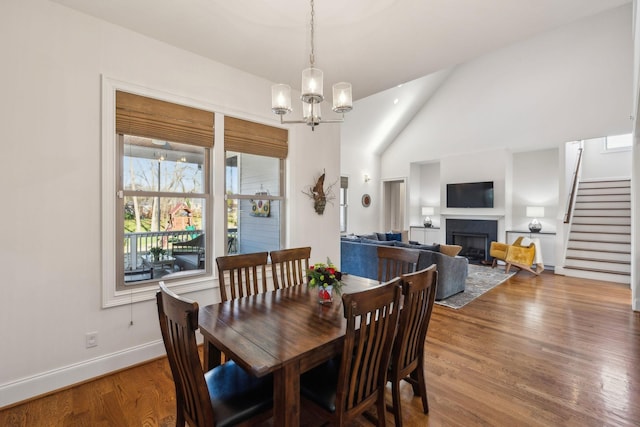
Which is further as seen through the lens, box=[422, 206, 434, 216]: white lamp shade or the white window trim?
box=[422, 206, 434, 216]: white lamp shade

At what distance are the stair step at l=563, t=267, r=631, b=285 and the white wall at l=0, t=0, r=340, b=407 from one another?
7360mm

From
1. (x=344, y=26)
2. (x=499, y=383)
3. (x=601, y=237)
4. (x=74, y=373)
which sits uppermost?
(x=344, y=26)

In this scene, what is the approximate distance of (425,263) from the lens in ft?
14.4

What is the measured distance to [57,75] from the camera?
85.6 inches

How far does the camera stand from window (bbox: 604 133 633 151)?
282 inches

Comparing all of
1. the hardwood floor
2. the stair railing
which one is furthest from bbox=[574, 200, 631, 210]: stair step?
the hardwood floor

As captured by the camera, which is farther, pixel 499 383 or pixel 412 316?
pixel 499 383

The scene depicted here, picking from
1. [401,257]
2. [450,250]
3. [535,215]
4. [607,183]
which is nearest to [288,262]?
[401,257]

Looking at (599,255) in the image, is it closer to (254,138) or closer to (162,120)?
(254,138)

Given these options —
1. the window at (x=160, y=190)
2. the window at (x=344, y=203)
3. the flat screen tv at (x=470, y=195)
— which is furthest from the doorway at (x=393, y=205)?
the window at (x=160, y=190)

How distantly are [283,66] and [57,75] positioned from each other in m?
1.89

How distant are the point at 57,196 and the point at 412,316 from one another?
263 centimetres

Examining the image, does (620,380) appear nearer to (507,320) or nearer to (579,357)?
(579,357)

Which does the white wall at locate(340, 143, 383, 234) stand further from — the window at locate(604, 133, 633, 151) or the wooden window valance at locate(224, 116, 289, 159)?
the window at locate(604, 133, 633, 151)
